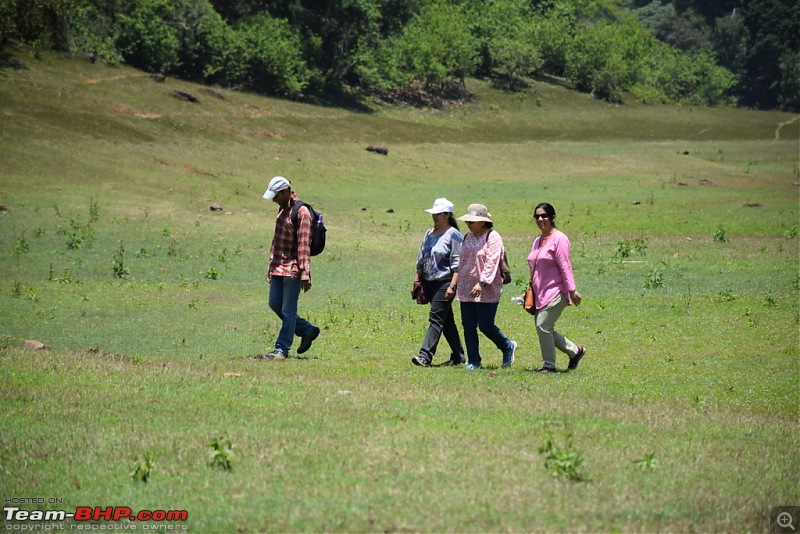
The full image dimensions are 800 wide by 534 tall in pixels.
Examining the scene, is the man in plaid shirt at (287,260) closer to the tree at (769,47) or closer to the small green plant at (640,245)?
the small green plant at (640,245)

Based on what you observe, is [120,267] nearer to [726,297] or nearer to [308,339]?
[308,339]

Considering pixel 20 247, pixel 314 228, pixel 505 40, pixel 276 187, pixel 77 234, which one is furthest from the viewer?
pixel 505 40

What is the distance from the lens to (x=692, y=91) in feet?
339

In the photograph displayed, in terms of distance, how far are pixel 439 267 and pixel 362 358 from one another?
2109 millimetres

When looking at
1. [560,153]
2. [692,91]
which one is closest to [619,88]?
[692,91]

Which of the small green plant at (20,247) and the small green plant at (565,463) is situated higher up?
the small green plant at (565,463)

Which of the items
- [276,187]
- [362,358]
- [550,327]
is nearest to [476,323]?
[550,327]

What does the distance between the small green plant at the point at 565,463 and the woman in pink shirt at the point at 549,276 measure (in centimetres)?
444

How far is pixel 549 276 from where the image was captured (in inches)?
474

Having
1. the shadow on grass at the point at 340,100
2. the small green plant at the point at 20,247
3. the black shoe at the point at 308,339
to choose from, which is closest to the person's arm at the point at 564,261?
the black shoe at the point at 308,339

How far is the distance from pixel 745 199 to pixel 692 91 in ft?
223

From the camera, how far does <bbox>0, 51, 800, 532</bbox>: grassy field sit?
7.09 m

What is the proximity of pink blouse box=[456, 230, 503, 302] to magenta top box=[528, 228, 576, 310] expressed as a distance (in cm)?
49

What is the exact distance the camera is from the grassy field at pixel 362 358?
7.09 m
